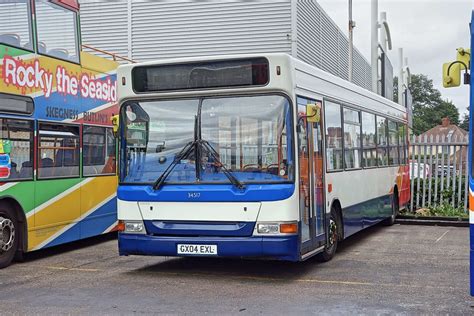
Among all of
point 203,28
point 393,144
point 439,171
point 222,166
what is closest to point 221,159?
point 222,166

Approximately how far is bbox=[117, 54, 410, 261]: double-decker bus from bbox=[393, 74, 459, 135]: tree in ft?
305

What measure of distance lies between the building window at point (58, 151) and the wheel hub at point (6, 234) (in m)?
1.00

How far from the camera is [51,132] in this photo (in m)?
11.1

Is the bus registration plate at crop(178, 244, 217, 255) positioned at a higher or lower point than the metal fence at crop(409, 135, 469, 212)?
lower

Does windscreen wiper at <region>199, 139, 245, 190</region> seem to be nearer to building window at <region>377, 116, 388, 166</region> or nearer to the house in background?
building window at <region>377, 116, 388, 166</region>

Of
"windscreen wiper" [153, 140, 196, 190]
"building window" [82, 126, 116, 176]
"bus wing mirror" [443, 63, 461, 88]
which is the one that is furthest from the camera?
"building window" [82, 126, 116, 176]

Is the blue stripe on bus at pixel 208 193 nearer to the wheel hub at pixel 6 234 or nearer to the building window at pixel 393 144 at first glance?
the wheel hub at pixel 6 234

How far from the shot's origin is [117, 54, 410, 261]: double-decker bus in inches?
332

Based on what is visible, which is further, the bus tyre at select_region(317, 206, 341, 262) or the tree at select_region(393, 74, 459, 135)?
the tree at select_region(393, 74, 459, 135)

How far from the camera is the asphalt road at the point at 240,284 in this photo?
7250mm

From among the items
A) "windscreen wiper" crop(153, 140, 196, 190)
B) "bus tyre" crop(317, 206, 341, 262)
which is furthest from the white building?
"windscreen wiper" crop(153, 140, 196, 190)

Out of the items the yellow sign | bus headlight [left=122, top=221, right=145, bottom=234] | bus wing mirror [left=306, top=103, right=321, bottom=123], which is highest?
the yellow sign

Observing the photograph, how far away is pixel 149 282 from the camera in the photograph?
8727 millimetres

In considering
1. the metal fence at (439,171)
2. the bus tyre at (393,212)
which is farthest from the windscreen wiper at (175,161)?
the metal fence at (439,171)
